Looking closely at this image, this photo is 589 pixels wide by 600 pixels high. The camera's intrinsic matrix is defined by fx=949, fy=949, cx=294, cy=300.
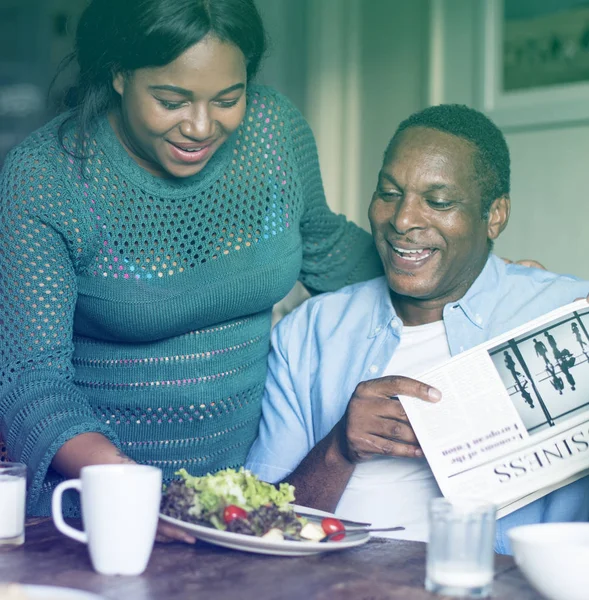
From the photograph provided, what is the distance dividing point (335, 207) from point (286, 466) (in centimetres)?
150

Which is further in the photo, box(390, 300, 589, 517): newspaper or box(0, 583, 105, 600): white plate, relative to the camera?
box(390, 300, 589, 517): newspaper

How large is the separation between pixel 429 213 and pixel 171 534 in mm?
856

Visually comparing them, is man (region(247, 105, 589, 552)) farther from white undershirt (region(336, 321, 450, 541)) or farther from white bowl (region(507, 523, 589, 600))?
white bowl (region(507, 523, 589, 600))

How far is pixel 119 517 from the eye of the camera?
1.17m

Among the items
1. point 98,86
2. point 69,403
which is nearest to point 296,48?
point 98,86

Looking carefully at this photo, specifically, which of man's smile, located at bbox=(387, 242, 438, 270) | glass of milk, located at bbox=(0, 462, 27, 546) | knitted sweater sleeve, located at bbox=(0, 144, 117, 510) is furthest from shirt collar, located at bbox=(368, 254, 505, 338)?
glass of milk, located at bbox=(0, 462, 27, 546)

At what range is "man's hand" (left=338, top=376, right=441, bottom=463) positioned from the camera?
1.62 metres

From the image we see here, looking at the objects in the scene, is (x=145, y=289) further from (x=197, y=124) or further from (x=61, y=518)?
(x=61, y=518)

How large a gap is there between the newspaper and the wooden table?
28 centimetres

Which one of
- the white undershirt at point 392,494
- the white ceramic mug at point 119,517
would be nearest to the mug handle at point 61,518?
the white ceramic mug at point 119,517

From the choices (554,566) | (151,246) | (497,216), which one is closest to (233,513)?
(554,566)

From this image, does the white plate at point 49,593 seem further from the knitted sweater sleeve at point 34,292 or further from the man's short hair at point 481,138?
the man's short hair at point 481,138

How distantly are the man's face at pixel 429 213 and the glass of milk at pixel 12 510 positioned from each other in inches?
34.0

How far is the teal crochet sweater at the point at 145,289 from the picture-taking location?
163 centimetres
